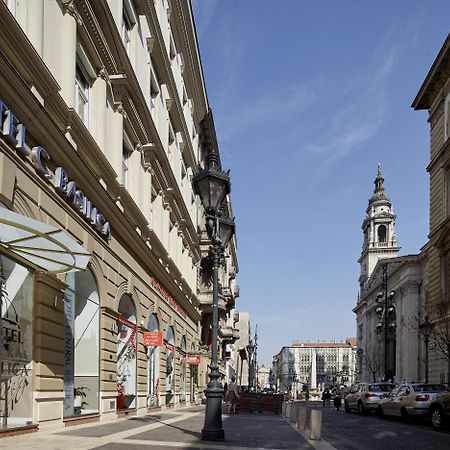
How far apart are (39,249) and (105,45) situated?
782 centimetres

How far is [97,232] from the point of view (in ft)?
53.1

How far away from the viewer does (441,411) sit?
1864cm

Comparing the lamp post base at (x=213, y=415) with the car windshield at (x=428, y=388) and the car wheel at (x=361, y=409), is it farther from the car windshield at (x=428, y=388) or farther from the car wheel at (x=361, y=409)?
the car wheel at (x=361, y=409)

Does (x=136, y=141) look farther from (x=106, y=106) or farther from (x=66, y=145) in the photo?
(x=66, y=145)

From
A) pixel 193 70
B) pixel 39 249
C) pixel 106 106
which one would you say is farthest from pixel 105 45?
pixel 193 70

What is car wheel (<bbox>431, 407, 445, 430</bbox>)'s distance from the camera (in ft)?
61.1

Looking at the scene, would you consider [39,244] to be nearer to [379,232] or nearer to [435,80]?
[435,80]

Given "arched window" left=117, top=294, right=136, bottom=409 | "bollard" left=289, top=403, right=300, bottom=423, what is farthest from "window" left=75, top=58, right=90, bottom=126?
"bollard" left=289, top=403, right=300, bottom=423

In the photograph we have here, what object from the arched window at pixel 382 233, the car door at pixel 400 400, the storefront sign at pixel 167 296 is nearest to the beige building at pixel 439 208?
the car door at pixel 400 400

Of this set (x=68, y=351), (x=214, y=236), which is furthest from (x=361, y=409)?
(x=214, y=236)

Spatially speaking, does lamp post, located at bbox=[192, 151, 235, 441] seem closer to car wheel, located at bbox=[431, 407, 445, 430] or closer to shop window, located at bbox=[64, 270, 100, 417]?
shop window, located at bbox=[64, 270, 100, 417]

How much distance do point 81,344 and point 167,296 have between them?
42.4ft

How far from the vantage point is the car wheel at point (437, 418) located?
18.6 meters

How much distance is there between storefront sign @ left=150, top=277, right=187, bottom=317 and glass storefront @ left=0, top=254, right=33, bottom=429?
1240cm
